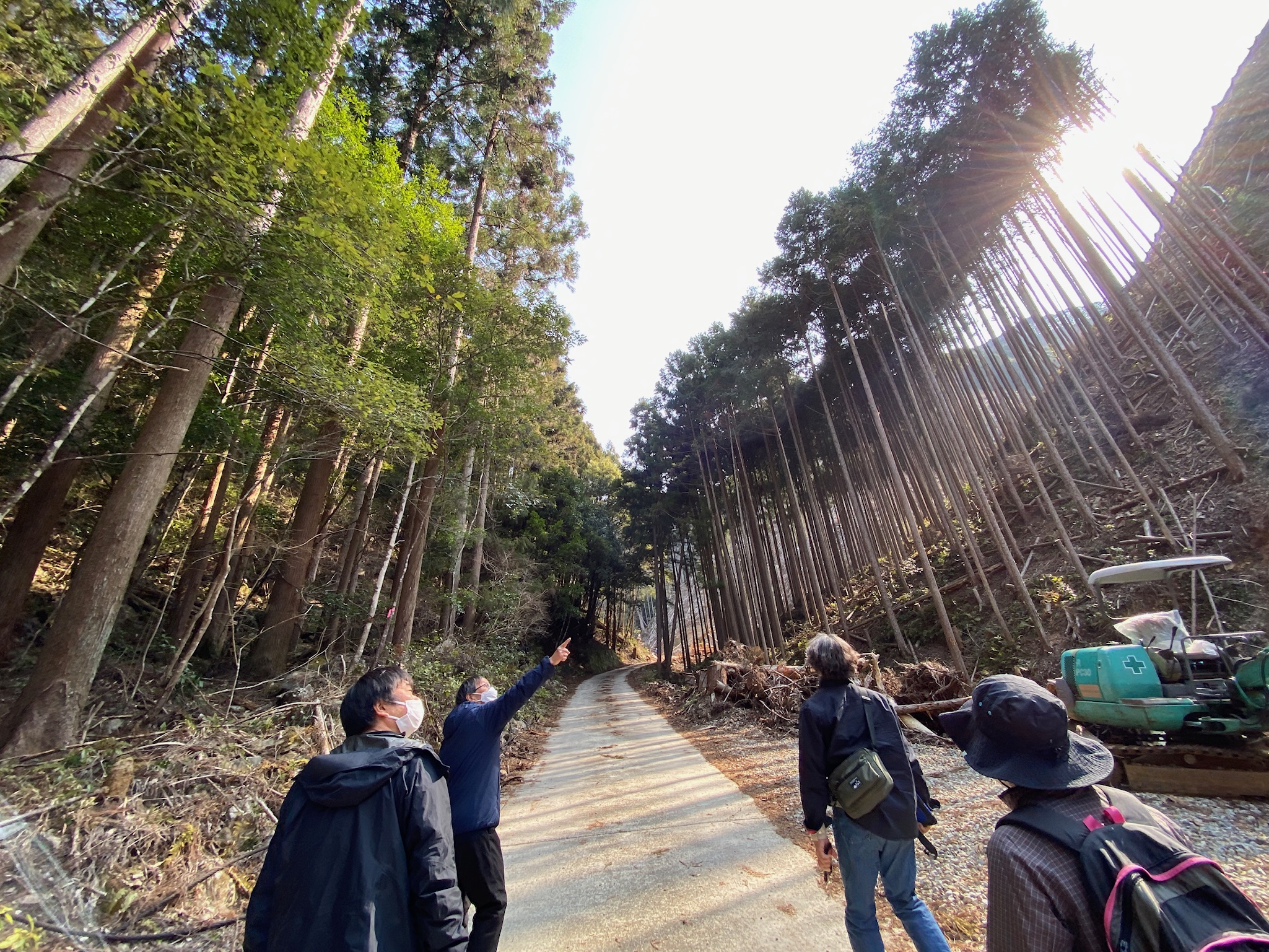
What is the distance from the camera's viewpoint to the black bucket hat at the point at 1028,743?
1155 millimetres

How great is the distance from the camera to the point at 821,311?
12.5 meters

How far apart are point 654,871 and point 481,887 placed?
68.7 inches

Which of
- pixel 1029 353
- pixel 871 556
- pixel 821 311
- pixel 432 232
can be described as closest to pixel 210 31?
pixel 432 232

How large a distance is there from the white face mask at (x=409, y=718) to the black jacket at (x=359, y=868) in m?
0.36

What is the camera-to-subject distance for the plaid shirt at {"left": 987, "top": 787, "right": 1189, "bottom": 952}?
3.24 feet

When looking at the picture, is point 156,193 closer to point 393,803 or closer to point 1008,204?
point 393,803

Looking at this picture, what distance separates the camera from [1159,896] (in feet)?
2.71

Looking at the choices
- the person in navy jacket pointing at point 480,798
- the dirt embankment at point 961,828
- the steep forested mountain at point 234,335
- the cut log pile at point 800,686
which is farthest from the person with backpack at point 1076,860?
the steep forested mountain at point 234,335

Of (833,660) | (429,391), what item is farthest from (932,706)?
(429,391)

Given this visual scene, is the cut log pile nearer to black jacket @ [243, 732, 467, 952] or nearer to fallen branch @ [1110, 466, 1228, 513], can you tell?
black jacket @ [243, 732, 467, 952]

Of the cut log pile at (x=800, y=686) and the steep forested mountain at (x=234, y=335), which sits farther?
the cut log pile at (x=800, y=686)

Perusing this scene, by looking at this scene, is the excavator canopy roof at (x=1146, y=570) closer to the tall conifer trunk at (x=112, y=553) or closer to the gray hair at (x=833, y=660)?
the gray hair at (x=833, y=660)

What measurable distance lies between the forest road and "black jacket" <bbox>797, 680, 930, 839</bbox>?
993 mm

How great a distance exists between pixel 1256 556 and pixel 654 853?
894 cm
